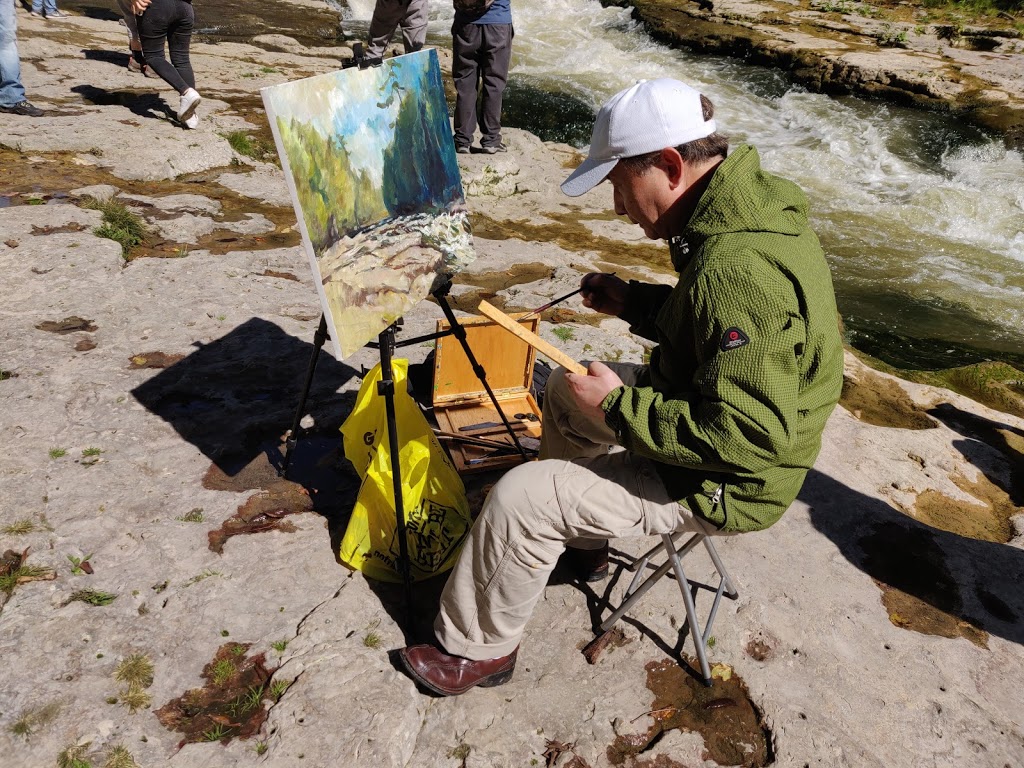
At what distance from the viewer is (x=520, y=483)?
2.10 metres

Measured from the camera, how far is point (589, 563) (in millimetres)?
2814

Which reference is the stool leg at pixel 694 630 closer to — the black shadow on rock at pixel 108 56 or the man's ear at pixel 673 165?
the man's ear at pixel 673 165

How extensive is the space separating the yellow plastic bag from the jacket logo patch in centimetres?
128

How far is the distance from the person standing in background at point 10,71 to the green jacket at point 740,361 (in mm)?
6651

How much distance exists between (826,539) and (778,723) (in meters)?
1.07

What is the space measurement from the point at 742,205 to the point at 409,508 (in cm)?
154

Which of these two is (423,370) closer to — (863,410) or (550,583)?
(550,583)

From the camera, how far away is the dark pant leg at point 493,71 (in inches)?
255

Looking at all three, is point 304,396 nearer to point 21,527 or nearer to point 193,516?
point 193,516

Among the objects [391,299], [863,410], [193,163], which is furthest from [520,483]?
[193,163]

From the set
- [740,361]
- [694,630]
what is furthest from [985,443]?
[740,361]

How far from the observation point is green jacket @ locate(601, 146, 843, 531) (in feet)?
5.86

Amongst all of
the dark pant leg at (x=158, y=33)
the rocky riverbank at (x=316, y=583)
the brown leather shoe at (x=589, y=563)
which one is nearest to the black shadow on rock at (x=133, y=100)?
the dark pant leg at (x=158, y=33)

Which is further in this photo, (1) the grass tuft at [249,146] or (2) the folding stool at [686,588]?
(1) the grass tuft at [249,146]
